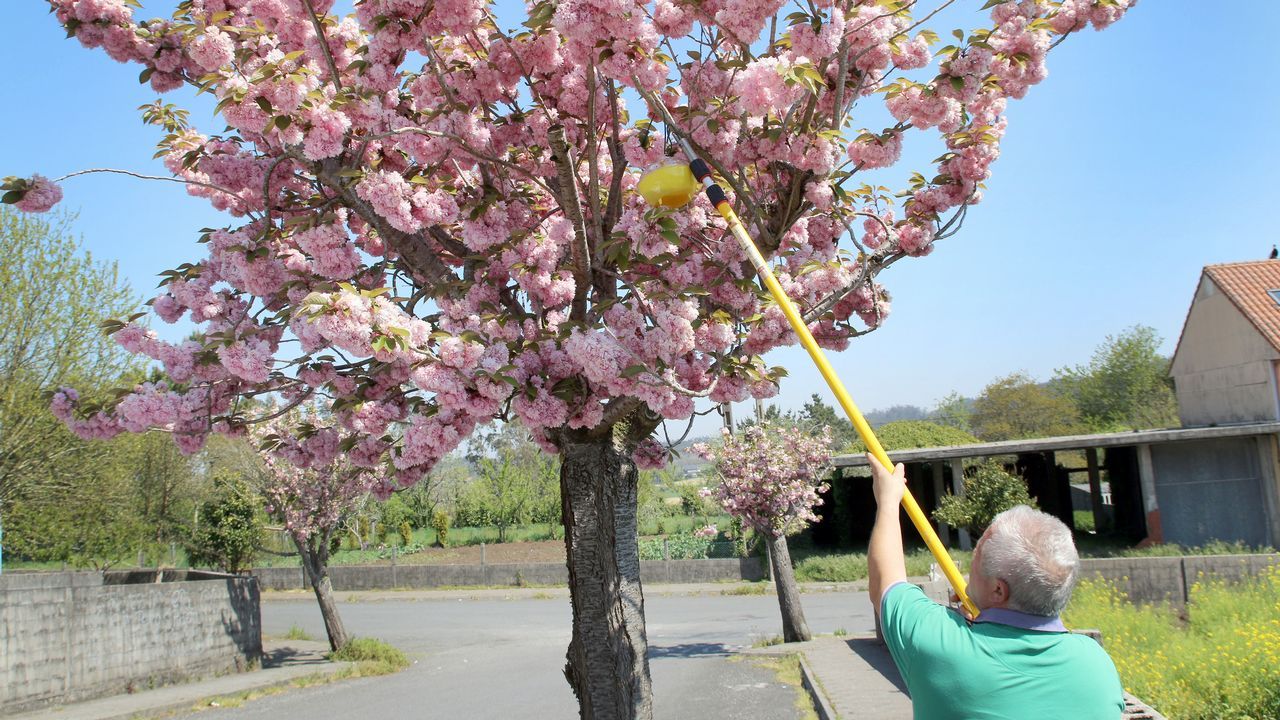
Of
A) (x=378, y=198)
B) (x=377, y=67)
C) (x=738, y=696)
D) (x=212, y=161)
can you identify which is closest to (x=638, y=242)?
(x=378, y=198)

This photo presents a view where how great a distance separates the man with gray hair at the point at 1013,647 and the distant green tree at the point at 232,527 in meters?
20.7

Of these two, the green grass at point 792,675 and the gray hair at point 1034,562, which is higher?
the gray hair at point 1034,562

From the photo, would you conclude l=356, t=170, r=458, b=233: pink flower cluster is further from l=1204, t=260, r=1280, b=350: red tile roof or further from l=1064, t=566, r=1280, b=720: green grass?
l=1204, t=260, r=1280, b=350: red tile roof

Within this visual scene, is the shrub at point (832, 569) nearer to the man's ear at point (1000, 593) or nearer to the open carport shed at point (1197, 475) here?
the open carport shed at point (1197, 475)

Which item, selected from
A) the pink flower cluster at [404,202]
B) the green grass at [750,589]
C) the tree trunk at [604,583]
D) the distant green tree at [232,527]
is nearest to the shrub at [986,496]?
the green grass at [750,589]

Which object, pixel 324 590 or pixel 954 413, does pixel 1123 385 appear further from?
pixel 324 590

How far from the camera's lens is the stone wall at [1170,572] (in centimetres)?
928

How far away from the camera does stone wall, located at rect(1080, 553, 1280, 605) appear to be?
9276 mm

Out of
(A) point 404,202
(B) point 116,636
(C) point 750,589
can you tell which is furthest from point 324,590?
(C) point 750,589

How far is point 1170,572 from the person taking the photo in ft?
30.8

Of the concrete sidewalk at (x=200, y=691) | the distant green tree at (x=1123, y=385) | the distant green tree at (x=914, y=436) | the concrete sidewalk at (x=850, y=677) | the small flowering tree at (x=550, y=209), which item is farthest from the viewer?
the distant green tree at (x=1123, y=385)

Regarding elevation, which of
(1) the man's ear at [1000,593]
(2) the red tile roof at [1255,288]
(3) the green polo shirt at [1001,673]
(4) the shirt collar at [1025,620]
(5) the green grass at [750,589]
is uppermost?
(2) the red tile roof at [1255,288]

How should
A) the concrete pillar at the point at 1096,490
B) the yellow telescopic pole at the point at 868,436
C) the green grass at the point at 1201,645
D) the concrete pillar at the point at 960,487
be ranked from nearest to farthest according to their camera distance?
the yellow telescopic pole at the point at 868,436
the green grass at the point at 1201,645
the concrete pillar at the point at 960,487
the concrete pillar at the point at 1096,490

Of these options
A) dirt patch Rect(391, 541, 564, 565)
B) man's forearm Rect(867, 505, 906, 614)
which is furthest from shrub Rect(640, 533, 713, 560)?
man's forearm Rect(867, 505, 906, 614)
